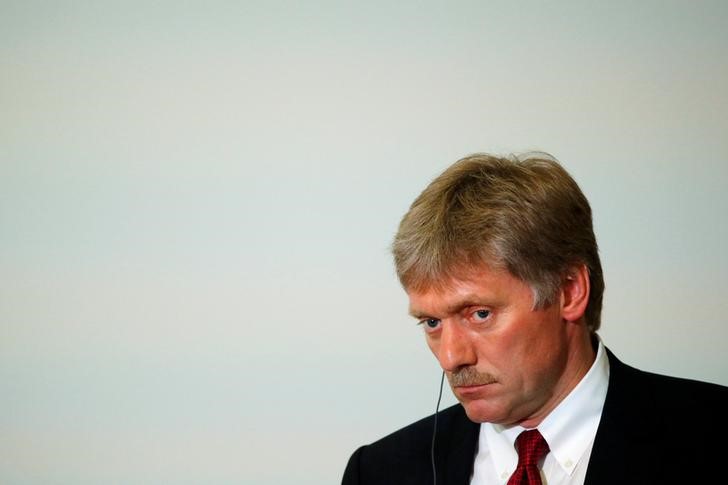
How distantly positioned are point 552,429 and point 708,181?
119cm

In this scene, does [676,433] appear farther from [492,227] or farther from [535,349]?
[492,227]

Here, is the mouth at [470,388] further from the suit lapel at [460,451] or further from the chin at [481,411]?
the suit lapel at [460,451]

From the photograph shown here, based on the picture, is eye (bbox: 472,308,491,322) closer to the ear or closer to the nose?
the nose

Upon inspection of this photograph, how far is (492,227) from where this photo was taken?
2.05 metres

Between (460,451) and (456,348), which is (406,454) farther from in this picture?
(456,348)

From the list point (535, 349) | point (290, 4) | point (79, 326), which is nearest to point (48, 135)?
point (79, 326)

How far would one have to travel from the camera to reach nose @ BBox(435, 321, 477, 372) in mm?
2055

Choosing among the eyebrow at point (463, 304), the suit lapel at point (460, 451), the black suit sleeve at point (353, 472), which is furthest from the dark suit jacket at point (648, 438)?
the eyebrow at point (463, 304)

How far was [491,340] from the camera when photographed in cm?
205

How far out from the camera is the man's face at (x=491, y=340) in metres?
2.05

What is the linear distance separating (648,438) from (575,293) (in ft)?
1.07

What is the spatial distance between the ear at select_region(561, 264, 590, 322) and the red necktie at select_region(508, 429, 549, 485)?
26 cm

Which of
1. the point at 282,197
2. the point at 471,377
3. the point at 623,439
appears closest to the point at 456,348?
the point at 471,377

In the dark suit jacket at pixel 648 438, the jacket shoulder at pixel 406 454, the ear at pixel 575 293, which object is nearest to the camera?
the dark suit jacket at pixel 648 438
